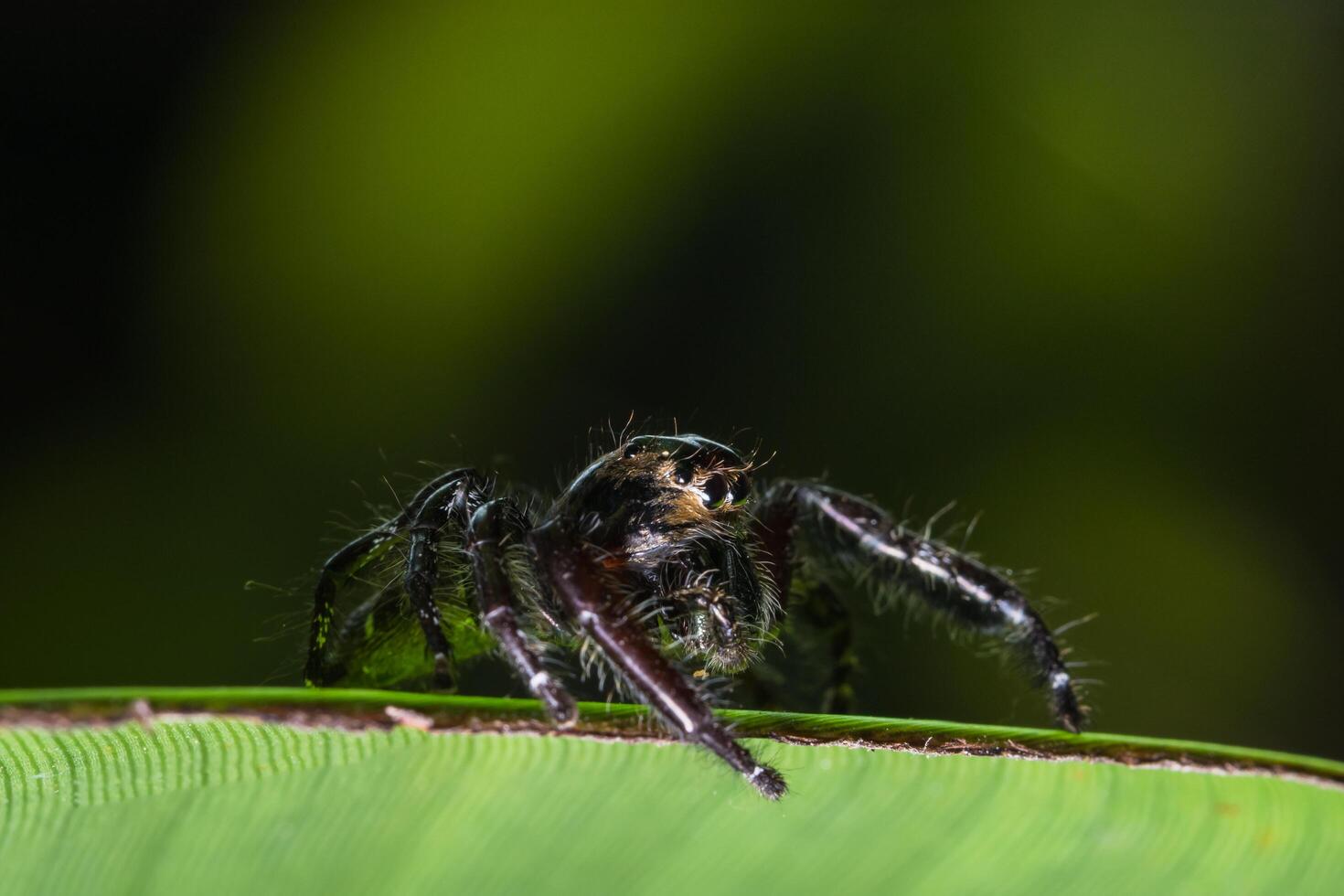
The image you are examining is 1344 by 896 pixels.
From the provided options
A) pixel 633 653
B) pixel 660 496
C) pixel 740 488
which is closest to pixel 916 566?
pixel 740 488

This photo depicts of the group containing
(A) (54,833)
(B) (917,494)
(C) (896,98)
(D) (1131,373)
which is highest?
(C) (896,98)

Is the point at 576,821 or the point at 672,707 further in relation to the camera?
the point at 672,707

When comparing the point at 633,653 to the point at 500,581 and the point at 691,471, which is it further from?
the point at 691,471

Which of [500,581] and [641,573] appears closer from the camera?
[500,581]

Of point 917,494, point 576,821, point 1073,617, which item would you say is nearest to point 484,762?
point 576,821

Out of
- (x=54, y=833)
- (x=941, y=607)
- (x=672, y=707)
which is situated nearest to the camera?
(x=54, y=833)

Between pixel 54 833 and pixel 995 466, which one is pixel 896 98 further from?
pixel 54 833
